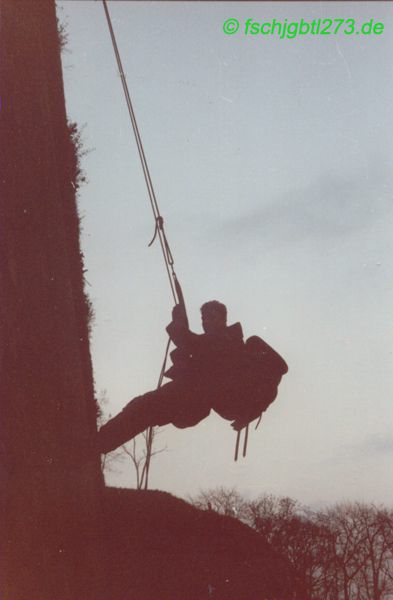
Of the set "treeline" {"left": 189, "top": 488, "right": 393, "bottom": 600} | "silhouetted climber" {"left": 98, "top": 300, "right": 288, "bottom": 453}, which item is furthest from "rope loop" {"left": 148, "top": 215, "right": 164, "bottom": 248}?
"treeline" {"left": 189, "top": 488, "right": 393, "bottom": 600}

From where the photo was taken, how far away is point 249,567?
12578mm

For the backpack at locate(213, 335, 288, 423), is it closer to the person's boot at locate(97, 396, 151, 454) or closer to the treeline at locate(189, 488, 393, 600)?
the person's boot at locate(97, 396, 151, 454)

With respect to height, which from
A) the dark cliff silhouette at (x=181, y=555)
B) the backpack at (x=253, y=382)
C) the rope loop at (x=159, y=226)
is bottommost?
the dark cliff silhouette at (x=181, y=555)

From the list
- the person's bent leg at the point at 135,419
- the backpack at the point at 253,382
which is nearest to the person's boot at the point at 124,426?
the person's bent leg at the point at 135,419

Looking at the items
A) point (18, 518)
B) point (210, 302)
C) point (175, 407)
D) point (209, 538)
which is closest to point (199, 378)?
point (175, 407)

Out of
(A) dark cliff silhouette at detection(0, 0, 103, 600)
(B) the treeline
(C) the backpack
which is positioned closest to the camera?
(A) dark cliff silhouette at detection(0, 0, 103, 600)

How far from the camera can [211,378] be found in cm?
613

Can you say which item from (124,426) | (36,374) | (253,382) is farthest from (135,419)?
(36,374)

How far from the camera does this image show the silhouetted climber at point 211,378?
19.3 ft

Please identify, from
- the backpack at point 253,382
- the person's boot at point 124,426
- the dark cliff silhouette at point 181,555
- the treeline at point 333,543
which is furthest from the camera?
the treeline at point 333,543

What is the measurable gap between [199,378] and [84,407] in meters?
1.96

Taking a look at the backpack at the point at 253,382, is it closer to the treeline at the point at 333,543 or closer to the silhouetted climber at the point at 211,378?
the silhouetted climber at the point at 211,378

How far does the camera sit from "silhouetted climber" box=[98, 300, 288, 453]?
5875 millimetres

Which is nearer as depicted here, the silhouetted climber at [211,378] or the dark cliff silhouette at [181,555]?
the silhouetted climber at [211,378]
